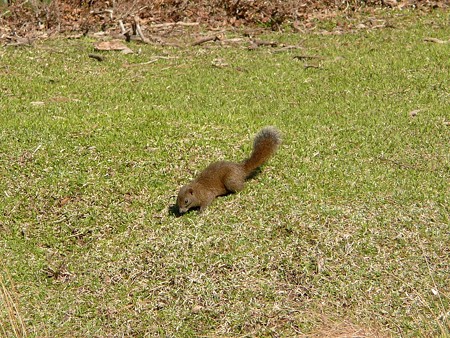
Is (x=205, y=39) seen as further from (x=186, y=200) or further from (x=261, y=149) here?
(x=186, y=200)

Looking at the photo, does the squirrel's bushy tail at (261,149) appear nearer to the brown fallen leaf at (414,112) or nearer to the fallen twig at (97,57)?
the brown fallen leaf at (414,112)

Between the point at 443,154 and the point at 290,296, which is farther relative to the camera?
the point at 443,154

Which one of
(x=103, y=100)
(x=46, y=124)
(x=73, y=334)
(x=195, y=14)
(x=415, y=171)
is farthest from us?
(x=195, y=14)

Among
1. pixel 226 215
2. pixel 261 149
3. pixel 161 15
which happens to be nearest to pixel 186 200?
pixel 226 215

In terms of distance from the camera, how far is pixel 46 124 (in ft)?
26.9

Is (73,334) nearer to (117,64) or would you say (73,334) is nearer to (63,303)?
(63,303)

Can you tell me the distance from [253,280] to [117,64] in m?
A: 6.11

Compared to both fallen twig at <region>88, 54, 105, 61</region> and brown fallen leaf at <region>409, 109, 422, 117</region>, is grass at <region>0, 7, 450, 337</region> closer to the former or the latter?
brown fallen leaf at <region>409, 109, 422, 117</region>

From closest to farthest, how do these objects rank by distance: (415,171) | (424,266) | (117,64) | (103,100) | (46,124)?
(424,266), (415,171), (46,124), (103,100), (117,64)

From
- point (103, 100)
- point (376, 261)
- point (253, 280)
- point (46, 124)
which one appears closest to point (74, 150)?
point (46, 124)

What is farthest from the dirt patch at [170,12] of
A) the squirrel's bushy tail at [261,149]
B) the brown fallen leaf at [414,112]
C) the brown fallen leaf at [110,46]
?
the squirrel's bushy tail at [261,149]

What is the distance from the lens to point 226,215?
6566 mm

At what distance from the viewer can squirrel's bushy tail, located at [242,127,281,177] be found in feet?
22.7

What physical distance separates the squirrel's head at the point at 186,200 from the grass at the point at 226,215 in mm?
134
